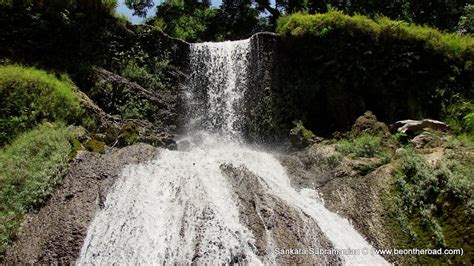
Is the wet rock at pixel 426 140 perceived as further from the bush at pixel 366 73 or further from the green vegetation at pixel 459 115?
the bush at pixel 366 73

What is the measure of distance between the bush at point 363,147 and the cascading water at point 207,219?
1815 millimetres

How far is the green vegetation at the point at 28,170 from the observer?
24.5 feet

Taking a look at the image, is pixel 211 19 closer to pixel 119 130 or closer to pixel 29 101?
pixel 119 130

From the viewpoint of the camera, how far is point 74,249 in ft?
21.7

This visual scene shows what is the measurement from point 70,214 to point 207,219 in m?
2.35

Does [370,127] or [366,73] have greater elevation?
[366,73]

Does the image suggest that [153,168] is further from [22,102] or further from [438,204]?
[438,204]

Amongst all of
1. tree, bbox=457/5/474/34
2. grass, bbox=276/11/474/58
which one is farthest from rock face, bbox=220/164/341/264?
tree, bbox=457/5/474/34

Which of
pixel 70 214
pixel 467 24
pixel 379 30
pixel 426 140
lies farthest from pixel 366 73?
pixel 70 214

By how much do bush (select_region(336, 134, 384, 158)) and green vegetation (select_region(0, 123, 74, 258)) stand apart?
6518mm

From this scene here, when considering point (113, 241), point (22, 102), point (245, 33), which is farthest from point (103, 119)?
point (245, 33)

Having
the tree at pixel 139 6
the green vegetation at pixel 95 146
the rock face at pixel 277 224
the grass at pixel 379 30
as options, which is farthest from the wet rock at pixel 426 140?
the tree at pixel 139 6

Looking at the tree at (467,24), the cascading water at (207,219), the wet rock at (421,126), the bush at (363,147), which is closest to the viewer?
the cascading water at (207,219)

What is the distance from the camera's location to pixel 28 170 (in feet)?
27.3
